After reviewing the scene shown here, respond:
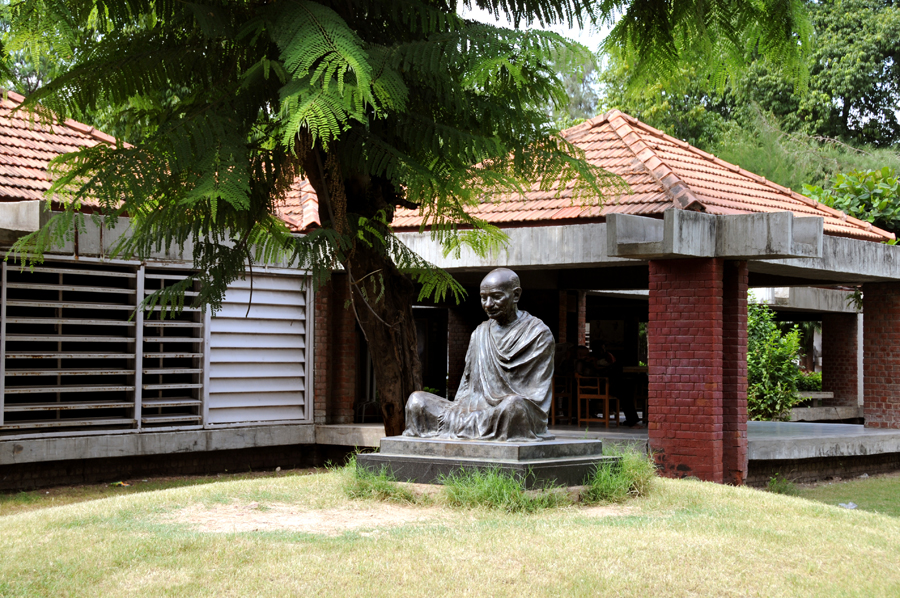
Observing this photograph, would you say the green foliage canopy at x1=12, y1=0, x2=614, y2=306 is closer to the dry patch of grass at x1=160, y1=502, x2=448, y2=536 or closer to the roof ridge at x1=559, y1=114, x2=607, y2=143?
the dry patch of grass at x1=160, y1=502, x2=448, y2=536

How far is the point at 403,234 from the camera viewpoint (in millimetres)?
14531

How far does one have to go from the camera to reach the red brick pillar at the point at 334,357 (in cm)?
1544

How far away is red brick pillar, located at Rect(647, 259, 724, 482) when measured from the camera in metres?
12.0

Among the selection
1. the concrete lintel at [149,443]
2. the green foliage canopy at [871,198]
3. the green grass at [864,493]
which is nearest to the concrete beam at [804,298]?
the green foliage canopy at [871,198]

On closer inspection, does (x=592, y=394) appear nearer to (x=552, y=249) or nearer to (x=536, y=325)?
(x=552, y=249)

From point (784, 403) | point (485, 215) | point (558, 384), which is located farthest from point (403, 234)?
point (784, 403)

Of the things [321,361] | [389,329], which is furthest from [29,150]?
[389,329]

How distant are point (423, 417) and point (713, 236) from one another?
4.71 meters

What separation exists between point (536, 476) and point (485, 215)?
22.1 feet

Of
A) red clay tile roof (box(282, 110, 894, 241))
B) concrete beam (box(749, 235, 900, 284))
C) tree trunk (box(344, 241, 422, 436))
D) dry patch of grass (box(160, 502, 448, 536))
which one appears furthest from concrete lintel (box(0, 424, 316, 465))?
concrete beam (box(749, 235, 900, 284))

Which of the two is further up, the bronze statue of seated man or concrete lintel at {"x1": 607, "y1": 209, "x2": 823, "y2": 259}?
concrete lintel at {"x1": 607, "y1": 209, "x2": 823, "y2": 259}

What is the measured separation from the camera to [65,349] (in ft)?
45.2

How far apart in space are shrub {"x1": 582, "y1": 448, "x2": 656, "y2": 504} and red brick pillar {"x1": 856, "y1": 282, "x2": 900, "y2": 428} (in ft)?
25.7

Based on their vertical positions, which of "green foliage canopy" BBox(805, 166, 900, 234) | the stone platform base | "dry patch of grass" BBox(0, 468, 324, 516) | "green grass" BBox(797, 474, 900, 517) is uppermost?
"green foliage canopy" BBox(805, 166, 900, 234)
